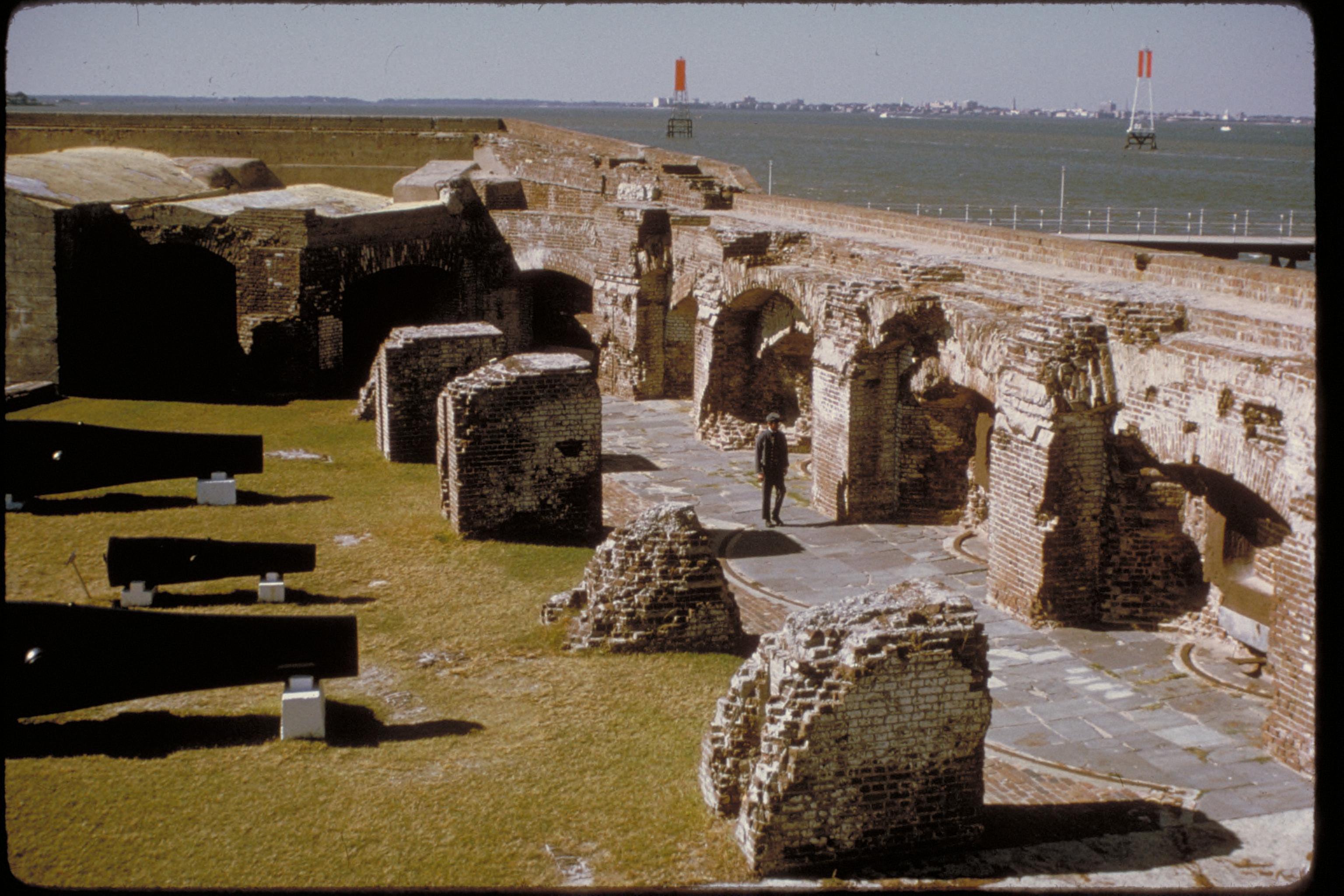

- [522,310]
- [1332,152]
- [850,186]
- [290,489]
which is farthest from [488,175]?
[850,186]

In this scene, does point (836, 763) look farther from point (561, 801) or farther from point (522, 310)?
point (522, 310)

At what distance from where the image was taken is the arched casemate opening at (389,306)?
24641 millimetres


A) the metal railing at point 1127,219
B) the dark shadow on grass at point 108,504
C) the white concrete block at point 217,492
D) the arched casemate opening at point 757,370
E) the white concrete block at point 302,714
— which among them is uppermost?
the metal railing at point 1127,219

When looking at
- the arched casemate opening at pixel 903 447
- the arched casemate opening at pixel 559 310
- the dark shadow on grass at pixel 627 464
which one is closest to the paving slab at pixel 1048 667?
the dark shadow on grass at pixel 627 464

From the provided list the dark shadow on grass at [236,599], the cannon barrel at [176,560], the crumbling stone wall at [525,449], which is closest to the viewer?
the cannon barrel at [176,560]

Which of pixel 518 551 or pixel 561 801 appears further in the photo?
pixel 518 551

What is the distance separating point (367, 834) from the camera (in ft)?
24.4

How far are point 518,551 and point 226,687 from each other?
177 inches

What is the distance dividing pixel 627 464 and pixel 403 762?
9.47 metres

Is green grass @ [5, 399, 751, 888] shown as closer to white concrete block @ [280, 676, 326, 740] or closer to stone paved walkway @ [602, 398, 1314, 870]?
white concrete block @ [280, 676, 326, 740]

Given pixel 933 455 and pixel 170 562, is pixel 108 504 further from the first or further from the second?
pixel 933 455

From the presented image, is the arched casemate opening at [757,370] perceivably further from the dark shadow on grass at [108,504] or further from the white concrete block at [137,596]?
the white concrete block at [137,596]

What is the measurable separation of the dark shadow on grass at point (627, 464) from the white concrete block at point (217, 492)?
4.60m

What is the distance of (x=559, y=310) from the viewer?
88.6ft
